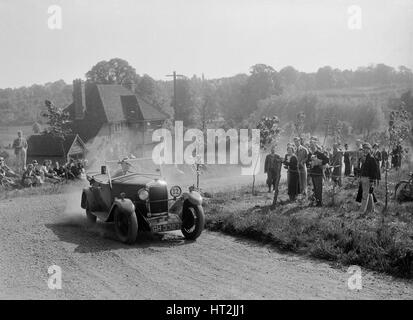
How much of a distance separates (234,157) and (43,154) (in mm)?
13153

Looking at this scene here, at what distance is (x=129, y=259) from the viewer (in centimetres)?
921

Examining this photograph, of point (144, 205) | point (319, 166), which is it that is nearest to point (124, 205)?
point (144, 205)

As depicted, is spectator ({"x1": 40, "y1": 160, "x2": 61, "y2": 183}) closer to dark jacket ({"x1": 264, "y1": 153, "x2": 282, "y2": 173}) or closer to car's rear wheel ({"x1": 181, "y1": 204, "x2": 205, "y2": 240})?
dark jacket ({"x1": 264, "y1": 153, "x2": 282, "y2": 173})

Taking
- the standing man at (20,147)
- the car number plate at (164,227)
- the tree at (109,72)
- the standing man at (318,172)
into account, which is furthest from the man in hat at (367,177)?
the tree at (109,72)

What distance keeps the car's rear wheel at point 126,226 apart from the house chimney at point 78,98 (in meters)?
30.3

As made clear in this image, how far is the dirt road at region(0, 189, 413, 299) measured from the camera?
7398 mm

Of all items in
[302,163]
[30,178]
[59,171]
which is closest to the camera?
[302,163]

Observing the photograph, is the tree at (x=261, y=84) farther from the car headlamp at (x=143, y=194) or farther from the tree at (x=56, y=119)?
the car headlamp at (x=143, y=194)

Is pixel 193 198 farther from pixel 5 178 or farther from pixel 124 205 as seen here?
pixel 5 178

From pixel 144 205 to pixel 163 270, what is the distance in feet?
7.92

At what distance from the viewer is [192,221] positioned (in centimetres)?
1101

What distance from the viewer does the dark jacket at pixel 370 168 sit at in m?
12.1
